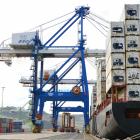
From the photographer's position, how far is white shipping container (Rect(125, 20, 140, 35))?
29.0 m

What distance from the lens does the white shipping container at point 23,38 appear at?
6438 centimetres

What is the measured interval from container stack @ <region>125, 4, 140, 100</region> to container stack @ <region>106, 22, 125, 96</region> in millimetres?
343

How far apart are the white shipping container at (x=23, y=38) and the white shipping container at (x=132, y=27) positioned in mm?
36731

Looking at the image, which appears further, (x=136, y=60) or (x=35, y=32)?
(x=35, y=32)

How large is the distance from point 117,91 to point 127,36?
393 cm

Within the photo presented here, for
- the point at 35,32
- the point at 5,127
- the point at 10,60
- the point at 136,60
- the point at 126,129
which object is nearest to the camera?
the point at 126,129

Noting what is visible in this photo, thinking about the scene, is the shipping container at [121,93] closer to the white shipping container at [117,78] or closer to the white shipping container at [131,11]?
the white shipping container at [117,78]

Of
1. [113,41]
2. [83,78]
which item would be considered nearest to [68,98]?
[83,78]

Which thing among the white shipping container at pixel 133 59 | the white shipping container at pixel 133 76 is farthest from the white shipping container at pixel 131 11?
the white shipping container at pixel 133 76

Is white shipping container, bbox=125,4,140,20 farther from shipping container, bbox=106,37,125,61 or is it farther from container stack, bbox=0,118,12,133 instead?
container stack, bbox=0,118,12,133

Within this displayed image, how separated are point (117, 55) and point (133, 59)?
125 cm

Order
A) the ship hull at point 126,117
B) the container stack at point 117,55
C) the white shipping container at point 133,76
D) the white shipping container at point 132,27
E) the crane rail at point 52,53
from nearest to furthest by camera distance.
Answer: the ship hull at point 126,117 → the white shipping container at point 133,76 → the container stack at point 117,55 → the white shipping container at point 132,27 → the crane rail at point 52,53

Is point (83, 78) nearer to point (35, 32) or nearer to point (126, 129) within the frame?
point (35, 32)

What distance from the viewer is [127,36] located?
29.3 m
